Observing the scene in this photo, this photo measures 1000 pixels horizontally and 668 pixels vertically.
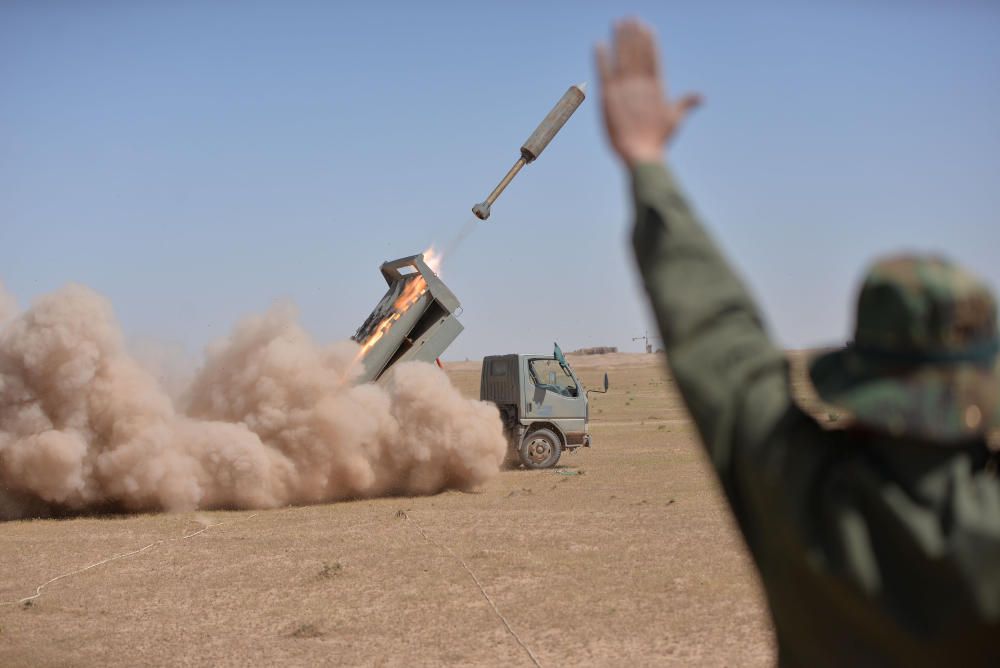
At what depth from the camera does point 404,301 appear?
17.0 metres

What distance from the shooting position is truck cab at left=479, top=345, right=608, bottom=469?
19.8 meters

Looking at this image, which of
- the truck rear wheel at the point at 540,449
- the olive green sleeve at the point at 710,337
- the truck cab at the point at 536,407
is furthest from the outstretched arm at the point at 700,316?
the truck rear wheel at the point at 540,449

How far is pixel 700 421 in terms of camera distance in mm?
1632

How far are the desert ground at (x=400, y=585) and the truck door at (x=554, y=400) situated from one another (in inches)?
125

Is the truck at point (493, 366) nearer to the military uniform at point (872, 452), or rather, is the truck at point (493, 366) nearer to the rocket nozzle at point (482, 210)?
the rocket nozzle at point (482, 210)

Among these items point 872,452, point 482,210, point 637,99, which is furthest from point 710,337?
point 482,210

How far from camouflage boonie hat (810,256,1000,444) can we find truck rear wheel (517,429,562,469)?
60.9 feet

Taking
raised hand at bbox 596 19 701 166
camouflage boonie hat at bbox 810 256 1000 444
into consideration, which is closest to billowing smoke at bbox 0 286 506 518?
raised hand at bbox 596 19 701 166

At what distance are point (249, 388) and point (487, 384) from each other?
5279 millimetres

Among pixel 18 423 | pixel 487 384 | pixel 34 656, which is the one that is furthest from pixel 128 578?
pixel 487 384

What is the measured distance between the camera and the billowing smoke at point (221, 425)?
14.8 metres

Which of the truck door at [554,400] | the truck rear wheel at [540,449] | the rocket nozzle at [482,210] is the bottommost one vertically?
the truck rear wheel at [540,449]

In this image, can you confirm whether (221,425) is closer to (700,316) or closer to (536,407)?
(536,407)

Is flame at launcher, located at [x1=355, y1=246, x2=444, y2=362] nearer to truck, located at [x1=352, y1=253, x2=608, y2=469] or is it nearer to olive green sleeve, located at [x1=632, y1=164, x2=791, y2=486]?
truck, located at [x1=352, y1=253, x2=608, y2=469]
